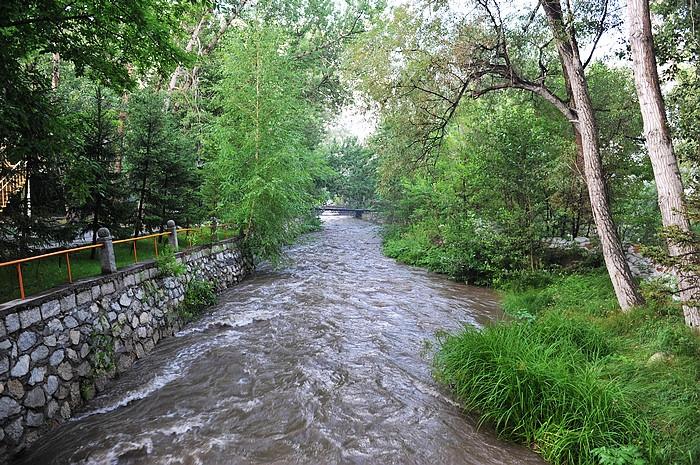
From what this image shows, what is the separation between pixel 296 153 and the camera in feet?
41.6

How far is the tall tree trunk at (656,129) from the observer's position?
516cm

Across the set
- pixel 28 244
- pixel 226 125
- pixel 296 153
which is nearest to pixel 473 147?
pixel 296 153

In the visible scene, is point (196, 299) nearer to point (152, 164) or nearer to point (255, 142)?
point (152, 164)

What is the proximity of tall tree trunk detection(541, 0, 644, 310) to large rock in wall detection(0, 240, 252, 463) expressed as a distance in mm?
8174

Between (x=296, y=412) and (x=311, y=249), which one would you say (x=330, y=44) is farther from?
(x=296, y=412)

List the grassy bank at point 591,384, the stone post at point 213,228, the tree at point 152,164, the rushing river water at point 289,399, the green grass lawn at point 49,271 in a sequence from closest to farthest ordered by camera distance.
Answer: the grassy bank at point 591,384, the rushing river water at point 289,399, the green grass lawn at point 49,271, the tree at point 152,164, the stone post at point 213,228

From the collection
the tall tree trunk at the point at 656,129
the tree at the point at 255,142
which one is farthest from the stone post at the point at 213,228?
the tall tree trunk at the point at 656,129

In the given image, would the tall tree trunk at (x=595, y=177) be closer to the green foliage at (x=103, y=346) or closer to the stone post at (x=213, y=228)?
the green foliage at (x=103, y=346)

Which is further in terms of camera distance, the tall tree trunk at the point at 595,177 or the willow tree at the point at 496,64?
the willow tree at the point at 496,64

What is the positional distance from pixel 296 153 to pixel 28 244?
7.80 m

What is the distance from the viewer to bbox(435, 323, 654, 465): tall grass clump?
3.43 metres

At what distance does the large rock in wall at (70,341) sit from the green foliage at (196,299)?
536mm

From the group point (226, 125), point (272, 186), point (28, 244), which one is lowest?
point (28, 244)

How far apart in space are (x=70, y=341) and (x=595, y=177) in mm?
8680
